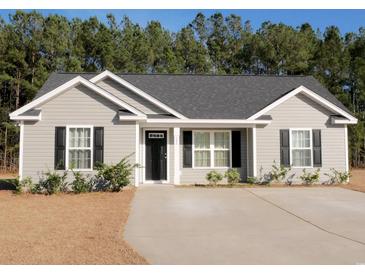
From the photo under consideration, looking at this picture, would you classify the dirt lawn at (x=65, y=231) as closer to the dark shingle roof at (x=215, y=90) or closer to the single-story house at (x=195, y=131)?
the single-story house at (x=195, y=131)

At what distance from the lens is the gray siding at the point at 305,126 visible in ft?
49.1

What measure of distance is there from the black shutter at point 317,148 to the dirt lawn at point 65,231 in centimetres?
833

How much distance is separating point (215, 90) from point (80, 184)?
8.31 m

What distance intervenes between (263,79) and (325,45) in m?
18.4

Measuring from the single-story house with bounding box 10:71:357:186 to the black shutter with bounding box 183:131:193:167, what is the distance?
4 centimetres

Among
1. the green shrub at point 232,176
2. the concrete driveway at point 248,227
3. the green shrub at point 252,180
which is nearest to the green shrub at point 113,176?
the concrete driveway at point 248,227

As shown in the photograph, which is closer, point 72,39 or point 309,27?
point 72,39

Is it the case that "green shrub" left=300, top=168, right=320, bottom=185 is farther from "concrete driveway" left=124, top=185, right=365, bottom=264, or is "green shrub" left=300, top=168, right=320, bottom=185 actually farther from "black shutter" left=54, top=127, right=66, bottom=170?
"black shutter" left=54, top=127, right=66, bottom=170

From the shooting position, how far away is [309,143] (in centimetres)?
1502

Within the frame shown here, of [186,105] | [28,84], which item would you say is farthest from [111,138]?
[28,84]

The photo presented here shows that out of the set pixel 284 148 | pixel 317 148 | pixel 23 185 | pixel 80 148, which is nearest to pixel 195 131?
pixel 284 148

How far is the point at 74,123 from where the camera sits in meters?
13.1

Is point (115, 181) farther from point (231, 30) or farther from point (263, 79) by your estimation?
point (231, 30)

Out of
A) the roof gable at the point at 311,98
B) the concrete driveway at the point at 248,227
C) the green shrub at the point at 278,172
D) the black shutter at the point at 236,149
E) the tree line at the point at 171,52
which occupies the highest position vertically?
the tree line at the point at 171,52
